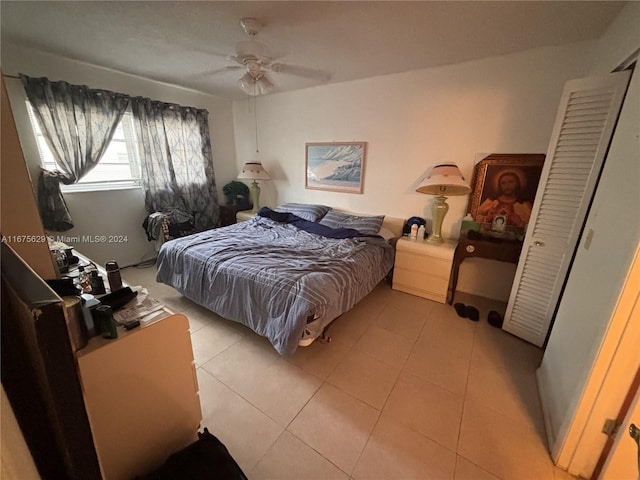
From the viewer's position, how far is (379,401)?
5.17 feet

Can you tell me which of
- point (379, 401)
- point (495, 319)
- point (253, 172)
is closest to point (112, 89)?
point (253, 172)

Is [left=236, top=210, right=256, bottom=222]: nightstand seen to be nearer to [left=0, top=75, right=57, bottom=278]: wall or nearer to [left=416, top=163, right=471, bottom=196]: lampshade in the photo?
[left=416, top=163, right=471, bottom=196]: lampshade

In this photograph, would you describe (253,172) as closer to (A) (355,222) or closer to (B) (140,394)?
(A) (355,222)

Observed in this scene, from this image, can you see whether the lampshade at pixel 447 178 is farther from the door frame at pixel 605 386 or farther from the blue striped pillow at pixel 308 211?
the door frame at pixel 605 386

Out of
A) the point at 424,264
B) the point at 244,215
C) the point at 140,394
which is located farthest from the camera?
the point at 244,215

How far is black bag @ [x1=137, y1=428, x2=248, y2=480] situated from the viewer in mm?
984

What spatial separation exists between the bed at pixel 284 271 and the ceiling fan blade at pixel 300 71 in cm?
163

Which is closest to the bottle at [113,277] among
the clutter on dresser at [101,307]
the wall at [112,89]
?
the clutter on dresser at [101,307]

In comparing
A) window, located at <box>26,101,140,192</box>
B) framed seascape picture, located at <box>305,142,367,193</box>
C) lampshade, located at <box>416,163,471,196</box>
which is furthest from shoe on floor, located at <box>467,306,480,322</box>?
window, located at <box>26,101,140,192</box>

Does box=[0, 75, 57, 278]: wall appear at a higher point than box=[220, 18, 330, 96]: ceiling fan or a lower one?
lower

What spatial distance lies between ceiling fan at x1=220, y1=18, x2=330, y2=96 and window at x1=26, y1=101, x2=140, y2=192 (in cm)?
155

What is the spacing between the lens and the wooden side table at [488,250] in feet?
7.32

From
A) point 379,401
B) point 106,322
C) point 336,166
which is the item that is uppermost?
point 336,166

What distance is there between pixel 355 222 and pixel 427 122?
1.30m
